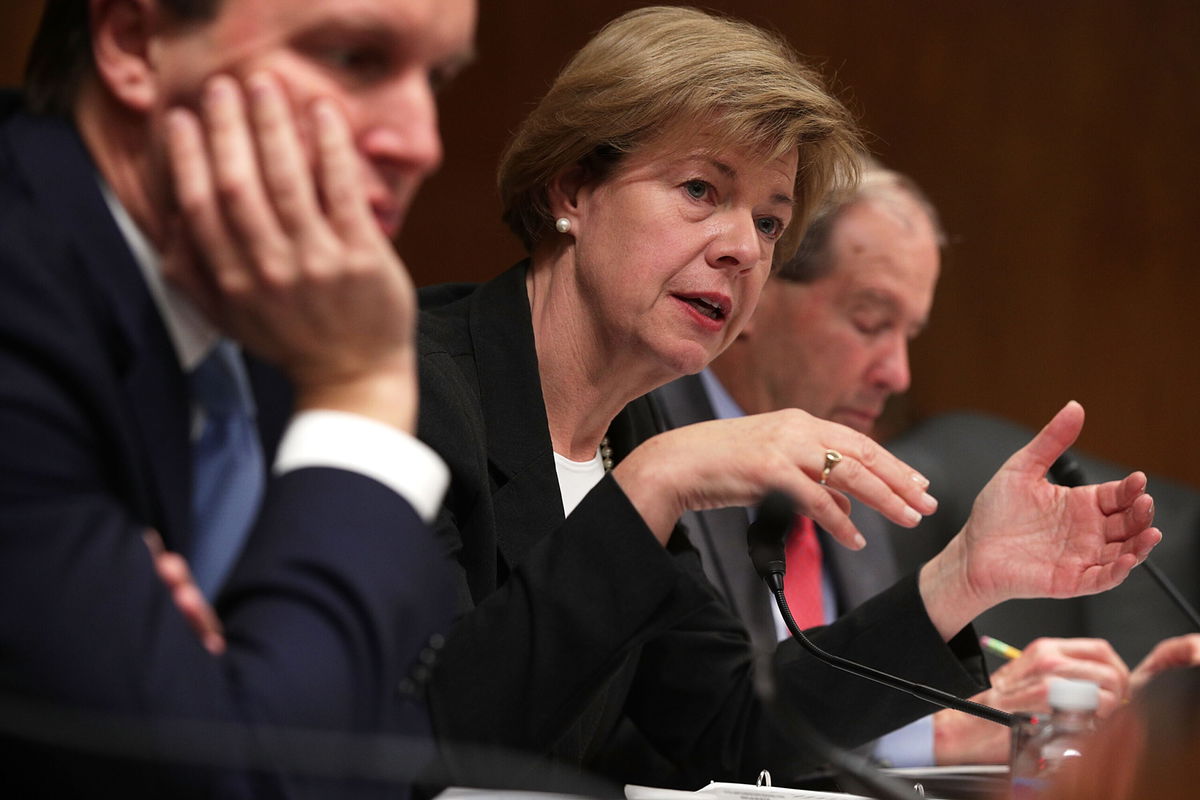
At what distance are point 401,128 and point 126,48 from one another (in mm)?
171

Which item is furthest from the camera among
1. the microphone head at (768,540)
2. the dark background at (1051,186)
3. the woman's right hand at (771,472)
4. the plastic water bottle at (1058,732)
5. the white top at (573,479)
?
the dark background at (1051,186)

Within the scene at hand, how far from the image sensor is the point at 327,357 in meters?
0.82

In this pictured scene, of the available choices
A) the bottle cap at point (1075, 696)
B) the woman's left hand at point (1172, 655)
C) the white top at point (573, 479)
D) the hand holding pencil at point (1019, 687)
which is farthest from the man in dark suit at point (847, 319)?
the bottle cap at point (1075, 696)

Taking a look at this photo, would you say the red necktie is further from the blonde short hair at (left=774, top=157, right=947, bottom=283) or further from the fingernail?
the fingernail

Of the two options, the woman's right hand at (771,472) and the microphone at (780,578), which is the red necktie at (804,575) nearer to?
the microphone at (780,578)

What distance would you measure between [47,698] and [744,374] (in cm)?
184

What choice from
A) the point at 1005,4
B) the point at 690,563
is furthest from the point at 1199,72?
the point at 690,563

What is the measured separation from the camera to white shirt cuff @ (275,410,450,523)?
799 millimetres

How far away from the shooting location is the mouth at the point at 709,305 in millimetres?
1547

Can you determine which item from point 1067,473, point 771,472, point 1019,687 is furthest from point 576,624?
point 1019,687

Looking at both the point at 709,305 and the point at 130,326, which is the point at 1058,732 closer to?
the point at 709,305

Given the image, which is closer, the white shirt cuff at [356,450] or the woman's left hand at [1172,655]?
the white shirt cuff at [356,450]

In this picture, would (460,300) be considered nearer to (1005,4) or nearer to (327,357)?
(327,357)

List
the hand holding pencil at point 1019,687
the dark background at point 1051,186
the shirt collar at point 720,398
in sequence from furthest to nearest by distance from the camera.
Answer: the dark background at point 1051,186, the shirt collar at point 720,398, the hand holding pencil at point 1019,687
